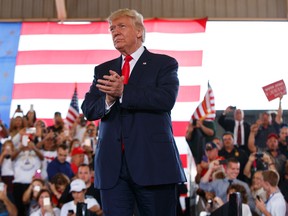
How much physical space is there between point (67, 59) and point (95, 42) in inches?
24.9

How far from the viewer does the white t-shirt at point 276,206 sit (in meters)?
5.25

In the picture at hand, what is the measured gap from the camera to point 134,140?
7.32 feet

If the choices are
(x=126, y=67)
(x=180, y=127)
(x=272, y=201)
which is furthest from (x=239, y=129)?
(x=126, y=67)

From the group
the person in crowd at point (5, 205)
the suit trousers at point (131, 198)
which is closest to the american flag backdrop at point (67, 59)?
the person in crowd at point (5, 205)

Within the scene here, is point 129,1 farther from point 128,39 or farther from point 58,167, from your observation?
point 128,39

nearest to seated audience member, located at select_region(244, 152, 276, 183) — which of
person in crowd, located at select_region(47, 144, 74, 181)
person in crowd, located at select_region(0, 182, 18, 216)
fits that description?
person in crowd, located at select_region(47, 144, 74, 181)

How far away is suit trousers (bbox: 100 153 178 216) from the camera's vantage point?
2203mm

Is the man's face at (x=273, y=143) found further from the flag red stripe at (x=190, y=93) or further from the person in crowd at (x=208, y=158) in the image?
the flag red stripe at (x=190, y=93)

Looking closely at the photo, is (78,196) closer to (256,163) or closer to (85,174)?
→ (85,174)

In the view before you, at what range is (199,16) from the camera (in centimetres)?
1120

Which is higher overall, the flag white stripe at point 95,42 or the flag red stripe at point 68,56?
the flag white stripe at point 95,42

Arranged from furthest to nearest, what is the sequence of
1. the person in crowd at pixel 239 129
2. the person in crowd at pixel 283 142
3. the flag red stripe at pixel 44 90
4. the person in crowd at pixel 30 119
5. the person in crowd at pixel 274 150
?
the flag red stripe at pixel 44 90 < the person in crowd at pixel 30 119 < the person in crowd at pixel 239 129 < the person in crowd at pixel 283 142 < the person in crowd at pixel 274 150

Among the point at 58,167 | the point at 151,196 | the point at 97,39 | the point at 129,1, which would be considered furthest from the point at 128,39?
the point at 129,1

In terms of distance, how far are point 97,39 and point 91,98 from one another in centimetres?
848
